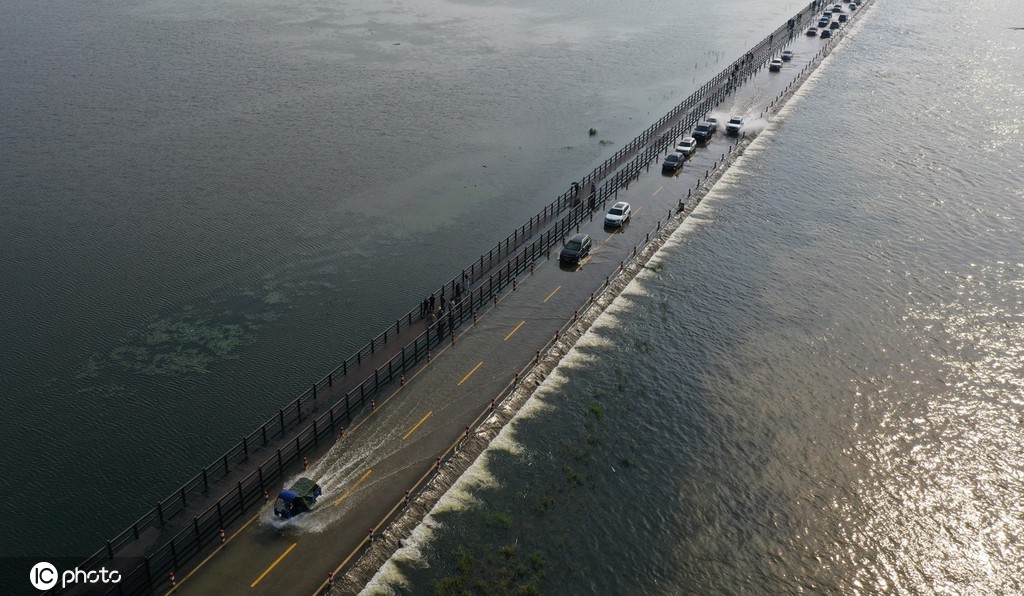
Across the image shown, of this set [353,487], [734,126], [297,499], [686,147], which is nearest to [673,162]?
[686,147]

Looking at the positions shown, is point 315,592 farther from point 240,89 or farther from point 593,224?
point 240,89

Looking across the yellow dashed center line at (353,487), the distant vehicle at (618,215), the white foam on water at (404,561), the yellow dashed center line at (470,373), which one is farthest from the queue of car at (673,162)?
the white foam on water at (404,561)

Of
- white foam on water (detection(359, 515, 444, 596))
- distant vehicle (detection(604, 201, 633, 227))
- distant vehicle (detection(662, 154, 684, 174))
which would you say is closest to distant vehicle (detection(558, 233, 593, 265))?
distant vehicle (detection(604, 201, 633, 227))

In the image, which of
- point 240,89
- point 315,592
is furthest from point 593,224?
point 240,89
